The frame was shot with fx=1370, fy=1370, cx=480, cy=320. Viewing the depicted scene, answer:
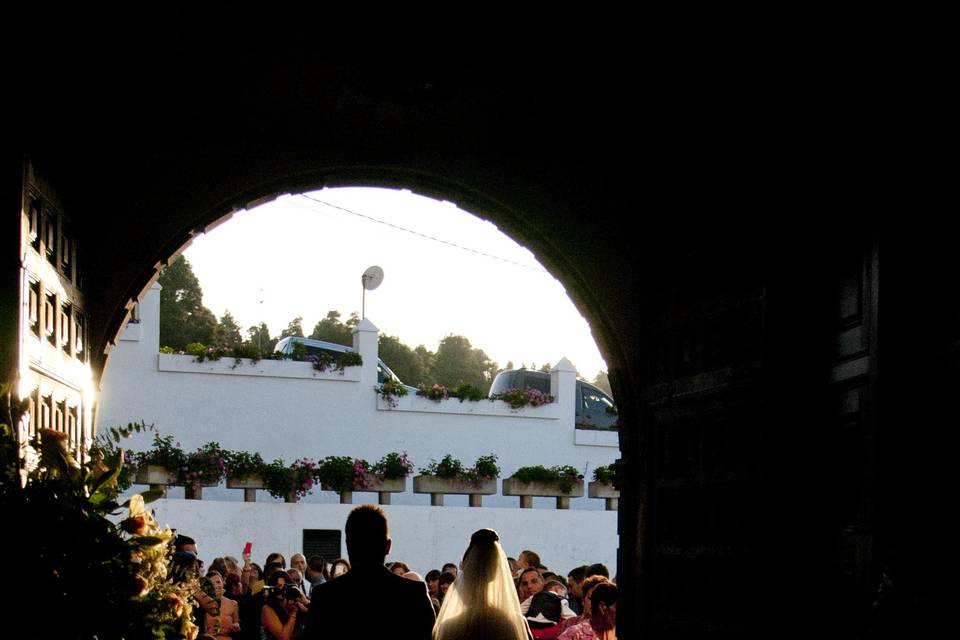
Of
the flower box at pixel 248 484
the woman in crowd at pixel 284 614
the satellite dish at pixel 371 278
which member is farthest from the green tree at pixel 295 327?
the woman in crowd at pixel 284 614

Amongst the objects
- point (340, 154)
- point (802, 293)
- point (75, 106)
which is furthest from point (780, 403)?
point (75, 106)

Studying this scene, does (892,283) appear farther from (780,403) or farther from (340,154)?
(340,154)

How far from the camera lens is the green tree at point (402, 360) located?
50.6 metres

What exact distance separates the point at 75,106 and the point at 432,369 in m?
49.6

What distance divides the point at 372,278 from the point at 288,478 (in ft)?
29.3

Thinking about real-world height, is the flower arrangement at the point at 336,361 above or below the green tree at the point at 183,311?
below

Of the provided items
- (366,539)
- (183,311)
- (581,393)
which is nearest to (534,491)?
(581,393)

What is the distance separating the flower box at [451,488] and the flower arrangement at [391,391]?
1.53 metres

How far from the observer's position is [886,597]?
14.4ft

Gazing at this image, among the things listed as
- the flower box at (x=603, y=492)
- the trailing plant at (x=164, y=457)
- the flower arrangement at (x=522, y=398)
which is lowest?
the flower box at (x=603, y=492)

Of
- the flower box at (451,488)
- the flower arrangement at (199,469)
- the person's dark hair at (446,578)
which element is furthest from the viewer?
the flower box at (451,488)

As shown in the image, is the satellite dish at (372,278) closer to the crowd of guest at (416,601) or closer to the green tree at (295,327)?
the crowd of guest at (416,601)

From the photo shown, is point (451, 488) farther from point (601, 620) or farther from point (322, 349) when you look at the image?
point (601, 620)

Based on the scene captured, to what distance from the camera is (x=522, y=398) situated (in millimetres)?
23062
